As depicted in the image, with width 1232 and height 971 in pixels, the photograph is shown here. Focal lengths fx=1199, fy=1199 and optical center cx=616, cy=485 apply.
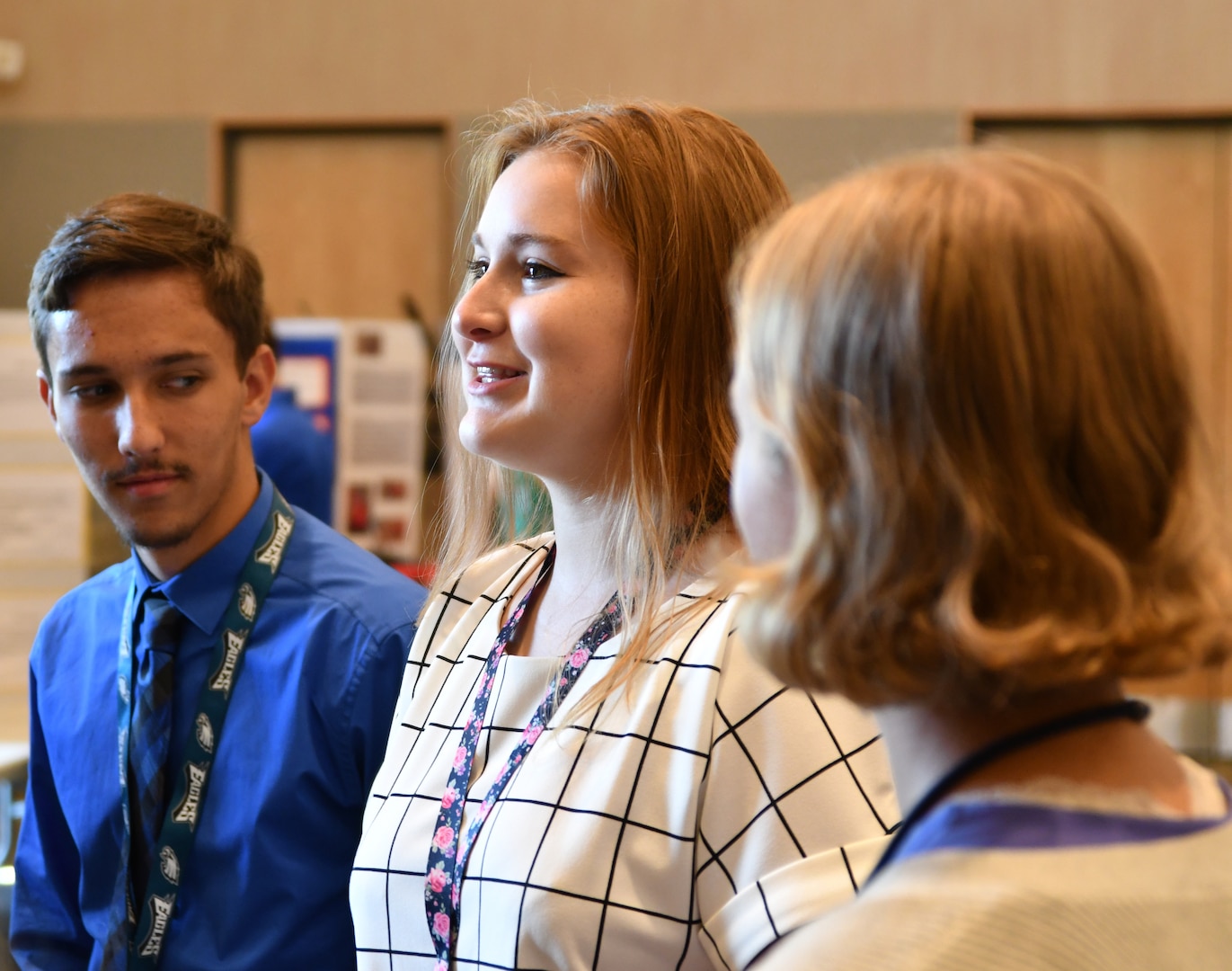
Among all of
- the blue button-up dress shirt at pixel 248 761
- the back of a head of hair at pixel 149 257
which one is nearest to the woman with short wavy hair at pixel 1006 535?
the blue button-up dress shirt at pixel 248 761

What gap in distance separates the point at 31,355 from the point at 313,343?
103cm

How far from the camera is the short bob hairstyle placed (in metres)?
0.60

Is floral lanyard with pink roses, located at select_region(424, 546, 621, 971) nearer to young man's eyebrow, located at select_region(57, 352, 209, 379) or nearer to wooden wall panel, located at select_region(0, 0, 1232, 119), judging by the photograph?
young man's eyebrow, located at select_region(57, 352, 209, 379)

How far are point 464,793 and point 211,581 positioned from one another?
668 millimetres

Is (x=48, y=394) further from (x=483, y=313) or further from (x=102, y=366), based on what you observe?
(x=483, y=313)

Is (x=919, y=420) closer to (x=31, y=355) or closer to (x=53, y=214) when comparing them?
(x=31, y=355)

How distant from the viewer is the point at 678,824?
1.00 m

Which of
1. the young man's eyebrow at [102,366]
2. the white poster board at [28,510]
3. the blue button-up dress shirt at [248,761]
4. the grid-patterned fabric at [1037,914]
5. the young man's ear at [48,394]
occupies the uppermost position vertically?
the young man's eyebrow at [102,366]

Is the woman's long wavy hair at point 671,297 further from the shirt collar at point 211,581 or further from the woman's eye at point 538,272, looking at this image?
the shirt collar at point 211,581

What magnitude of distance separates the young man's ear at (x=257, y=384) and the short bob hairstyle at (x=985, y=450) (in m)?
1.30

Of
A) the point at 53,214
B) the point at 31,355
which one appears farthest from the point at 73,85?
the point at 31,355

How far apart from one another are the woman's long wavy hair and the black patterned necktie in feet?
2.29

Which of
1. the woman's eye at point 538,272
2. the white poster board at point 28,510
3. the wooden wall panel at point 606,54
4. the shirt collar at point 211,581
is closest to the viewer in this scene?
the woman's eye at point 538,272

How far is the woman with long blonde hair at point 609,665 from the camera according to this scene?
3.26 feet
